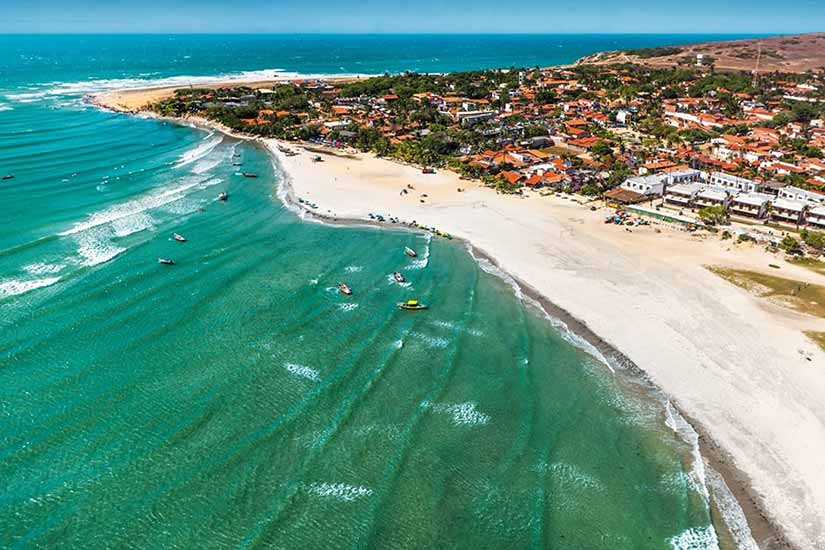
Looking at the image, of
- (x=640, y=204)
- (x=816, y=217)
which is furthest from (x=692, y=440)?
(x=640, y=204)

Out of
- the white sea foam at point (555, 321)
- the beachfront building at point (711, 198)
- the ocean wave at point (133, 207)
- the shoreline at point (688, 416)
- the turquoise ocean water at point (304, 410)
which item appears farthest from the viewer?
the beachfront building at point (711, 198)

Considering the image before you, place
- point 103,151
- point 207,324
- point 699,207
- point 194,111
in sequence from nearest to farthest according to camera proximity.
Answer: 1. point 207,324
2. point 699,207
3. point 103,151
4. point 194,111

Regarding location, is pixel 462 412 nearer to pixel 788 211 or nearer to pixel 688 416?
pixel 688 416

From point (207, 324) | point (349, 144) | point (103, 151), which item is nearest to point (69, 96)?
point (103, 151)

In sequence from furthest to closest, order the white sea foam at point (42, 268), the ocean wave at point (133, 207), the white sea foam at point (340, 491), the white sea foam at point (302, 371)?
the ocean wave at point (133, 207)
the white sea foam at point (42, 268)
the white sea foam at point (302, 371)
the white sea foam at point (340, 491)

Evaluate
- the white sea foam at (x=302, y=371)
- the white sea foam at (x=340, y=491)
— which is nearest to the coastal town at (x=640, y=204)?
the white sea foam at (x=340, y=491)

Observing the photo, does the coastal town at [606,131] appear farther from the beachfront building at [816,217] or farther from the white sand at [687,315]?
the white sand at [687,315]

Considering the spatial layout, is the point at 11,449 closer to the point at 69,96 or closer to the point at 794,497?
the point at 794,497

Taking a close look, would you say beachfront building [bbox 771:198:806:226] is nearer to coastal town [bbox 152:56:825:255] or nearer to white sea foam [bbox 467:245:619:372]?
coastal town [bbox 152:56:825:255]
